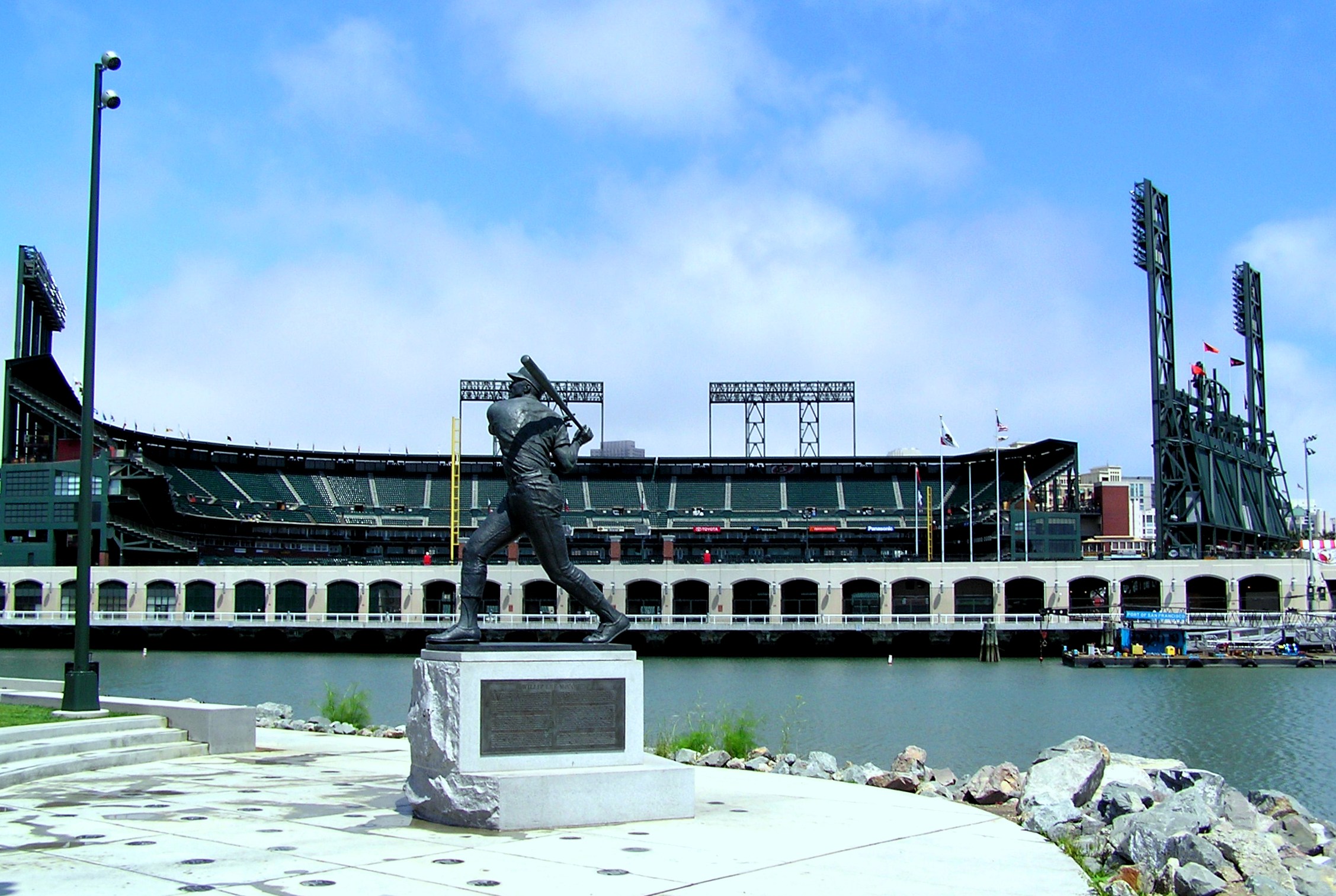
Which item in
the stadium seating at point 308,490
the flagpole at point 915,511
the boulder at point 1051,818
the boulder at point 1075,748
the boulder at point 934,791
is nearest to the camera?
the boulder at point 1051,818

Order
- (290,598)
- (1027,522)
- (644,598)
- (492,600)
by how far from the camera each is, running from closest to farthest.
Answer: (290,598) < (644,598) < (492,600) < (1027,522)

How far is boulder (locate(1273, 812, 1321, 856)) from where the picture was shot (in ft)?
54.2

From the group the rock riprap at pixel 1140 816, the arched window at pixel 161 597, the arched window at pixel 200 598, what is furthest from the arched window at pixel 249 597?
the rock riprap at pixel 1140 816

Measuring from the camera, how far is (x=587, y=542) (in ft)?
390

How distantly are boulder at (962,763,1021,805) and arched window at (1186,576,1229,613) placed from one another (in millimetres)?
76435

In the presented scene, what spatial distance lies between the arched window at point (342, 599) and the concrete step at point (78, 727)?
235ft

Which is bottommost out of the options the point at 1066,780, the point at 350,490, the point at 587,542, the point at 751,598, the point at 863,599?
the point at 1066,780

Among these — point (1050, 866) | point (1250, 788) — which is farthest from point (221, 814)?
point (1250, 788)

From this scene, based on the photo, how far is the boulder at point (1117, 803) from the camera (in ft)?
50.4

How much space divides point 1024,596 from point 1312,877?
3008 inches

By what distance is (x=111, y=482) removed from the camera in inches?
3834

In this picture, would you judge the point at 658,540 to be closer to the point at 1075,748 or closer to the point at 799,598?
the point at 799,598

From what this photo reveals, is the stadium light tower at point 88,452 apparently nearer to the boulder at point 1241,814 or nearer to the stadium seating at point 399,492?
the boulder at point 1241,814

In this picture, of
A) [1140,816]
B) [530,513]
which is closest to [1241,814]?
[1140,816]
